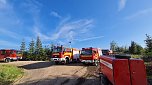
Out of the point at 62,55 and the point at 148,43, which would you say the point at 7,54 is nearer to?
the point at 62,55

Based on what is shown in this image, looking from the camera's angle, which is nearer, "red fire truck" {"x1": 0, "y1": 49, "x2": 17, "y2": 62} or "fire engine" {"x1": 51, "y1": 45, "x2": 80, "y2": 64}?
"fire engine" {"x1": 51, "y1": 45, "x2": 80, "y2": 64}

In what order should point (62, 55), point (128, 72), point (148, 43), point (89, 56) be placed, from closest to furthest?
1. point (128, 72)
2. point (89, 56)
3. point (62, 55)
4. point (148, 43)

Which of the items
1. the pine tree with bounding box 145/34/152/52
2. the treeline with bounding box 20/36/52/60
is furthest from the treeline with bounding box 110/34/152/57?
the treeline with bounding box 20/36/52/60

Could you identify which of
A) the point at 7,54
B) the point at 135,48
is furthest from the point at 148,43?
the point at 135,48

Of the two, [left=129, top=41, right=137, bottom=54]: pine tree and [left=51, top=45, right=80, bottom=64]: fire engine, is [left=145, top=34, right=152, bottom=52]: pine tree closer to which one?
[left=51, top=45, right=80, bottom=64]: fire engine

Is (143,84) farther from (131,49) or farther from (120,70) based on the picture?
(131,49)

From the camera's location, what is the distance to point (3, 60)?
4169 centimetres

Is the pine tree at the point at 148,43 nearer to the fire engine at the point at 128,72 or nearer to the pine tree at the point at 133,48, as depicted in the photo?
the fire engine at the point at 128,72

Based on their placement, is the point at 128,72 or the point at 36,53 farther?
the point at 36,53

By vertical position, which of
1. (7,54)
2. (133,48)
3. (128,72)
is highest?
(133,48)

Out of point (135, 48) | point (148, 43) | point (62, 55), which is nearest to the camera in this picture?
point (62, 55)

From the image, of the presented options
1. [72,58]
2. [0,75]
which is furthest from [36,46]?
[0,75]

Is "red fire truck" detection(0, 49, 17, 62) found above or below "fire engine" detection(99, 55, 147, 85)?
above

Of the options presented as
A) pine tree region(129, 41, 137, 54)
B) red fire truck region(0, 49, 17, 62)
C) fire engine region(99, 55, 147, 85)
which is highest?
pine tree region(129, 41, 137, 54)
